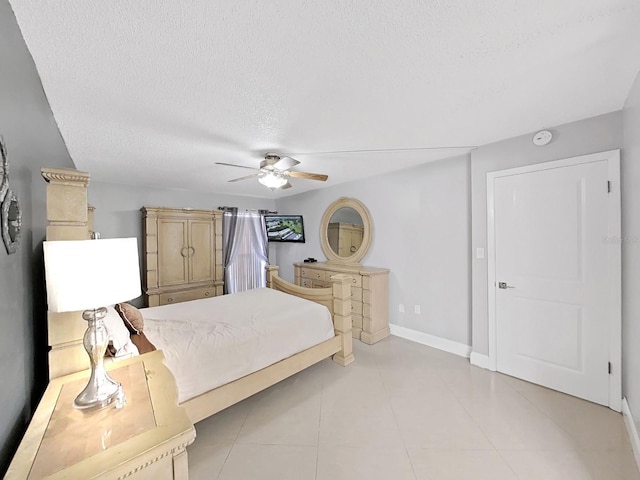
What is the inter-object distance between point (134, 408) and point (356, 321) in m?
2.89

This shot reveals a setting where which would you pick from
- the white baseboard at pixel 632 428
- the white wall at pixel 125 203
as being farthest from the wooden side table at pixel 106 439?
the white wall at pixel 125 203

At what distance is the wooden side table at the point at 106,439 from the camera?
2.24 ft

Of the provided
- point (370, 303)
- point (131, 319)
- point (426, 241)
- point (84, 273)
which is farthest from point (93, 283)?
point (426, 241)

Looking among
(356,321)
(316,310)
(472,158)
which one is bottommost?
(356,321)

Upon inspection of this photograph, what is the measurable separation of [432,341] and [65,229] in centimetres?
355

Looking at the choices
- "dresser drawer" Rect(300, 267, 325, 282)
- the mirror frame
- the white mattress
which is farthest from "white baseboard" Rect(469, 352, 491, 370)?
"dresser drawer" Rect(300, 267, 325, 282)

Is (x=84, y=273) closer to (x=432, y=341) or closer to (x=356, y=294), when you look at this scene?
(x=356, y=294)

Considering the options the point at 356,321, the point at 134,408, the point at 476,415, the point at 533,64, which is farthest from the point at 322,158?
the point at 476,415

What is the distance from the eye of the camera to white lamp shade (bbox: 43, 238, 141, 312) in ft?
2.88

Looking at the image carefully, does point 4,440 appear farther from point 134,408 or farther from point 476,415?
point 476,415

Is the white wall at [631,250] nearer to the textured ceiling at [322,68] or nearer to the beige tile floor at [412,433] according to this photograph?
the textured ceiling at [322,68]

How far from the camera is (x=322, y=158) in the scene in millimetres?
2848

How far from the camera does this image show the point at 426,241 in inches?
128

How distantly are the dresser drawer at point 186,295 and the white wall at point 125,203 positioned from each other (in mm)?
513
